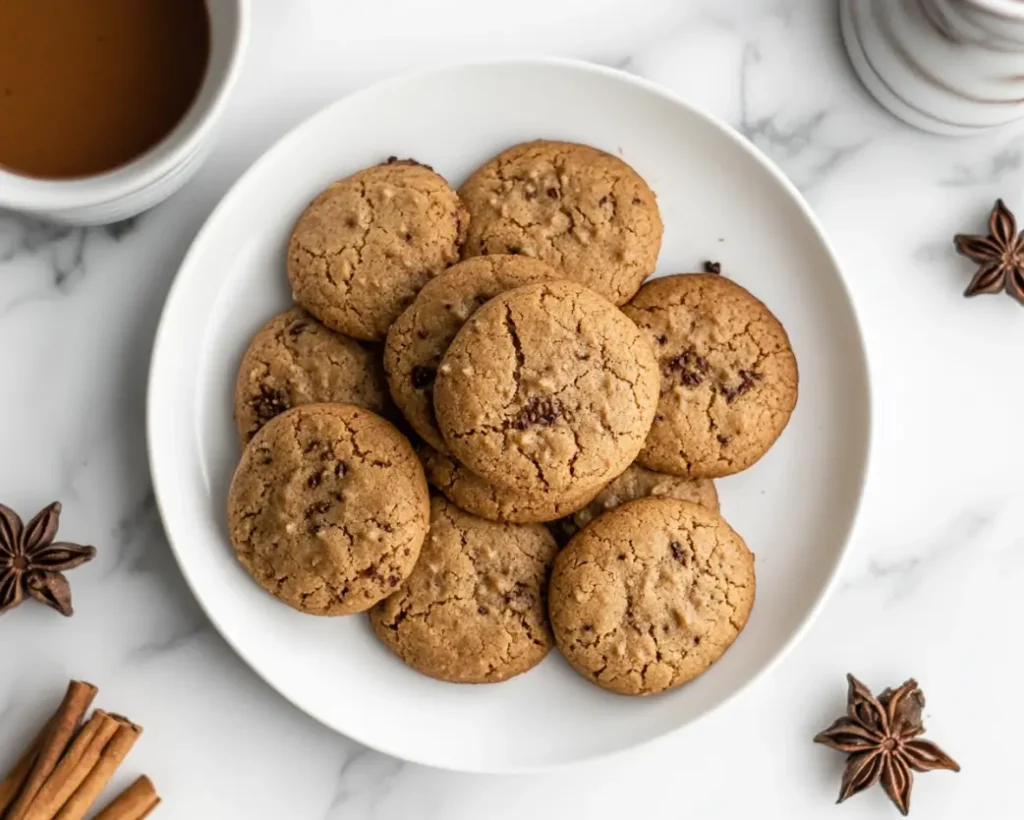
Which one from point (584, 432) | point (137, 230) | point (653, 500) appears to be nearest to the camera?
point (584, 432)

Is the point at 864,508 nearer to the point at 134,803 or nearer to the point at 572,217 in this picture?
the point at 572,217

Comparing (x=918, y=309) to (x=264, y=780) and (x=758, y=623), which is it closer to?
(x=758, y=623)

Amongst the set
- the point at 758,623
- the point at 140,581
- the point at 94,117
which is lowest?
the point at 140,581

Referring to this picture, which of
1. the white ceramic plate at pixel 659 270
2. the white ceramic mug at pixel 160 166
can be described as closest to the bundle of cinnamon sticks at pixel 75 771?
the white ceramic plate at pixel 659 270

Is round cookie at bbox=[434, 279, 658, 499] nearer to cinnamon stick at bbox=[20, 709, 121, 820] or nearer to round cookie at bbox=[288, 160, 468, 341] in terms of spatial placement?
round cookie at bbox=[288, 160, 468, 341]

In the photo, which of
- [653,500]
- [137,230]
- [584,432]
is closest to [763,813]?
[653,500]

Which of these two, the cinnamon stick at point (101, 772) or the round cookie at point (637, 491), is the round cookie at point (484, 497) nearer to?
the round cookie at point (637, 491)

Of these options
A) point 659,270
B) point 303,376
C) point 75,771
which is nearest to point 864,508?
point 659,270
